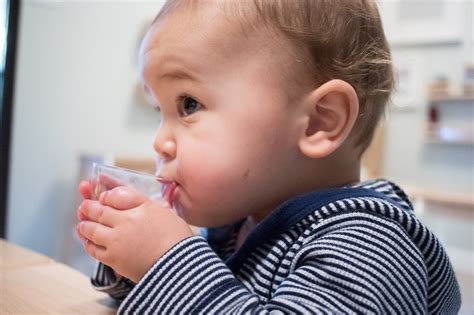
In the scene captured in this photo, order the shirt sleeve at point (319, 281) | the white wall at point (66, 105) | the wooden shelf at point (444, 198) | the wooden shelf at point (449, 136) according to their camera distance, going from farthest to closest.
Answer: the white wall at point (66, 105) → the wooden shelf at point (449, 136) → the wooden shelf at point (444, 198) → the shirt sleeve at point (319, 281)

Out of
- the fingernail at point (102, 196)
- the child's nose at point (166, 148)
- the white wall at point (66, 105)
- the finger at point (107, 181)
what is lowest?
the white wall at point (66, 105)

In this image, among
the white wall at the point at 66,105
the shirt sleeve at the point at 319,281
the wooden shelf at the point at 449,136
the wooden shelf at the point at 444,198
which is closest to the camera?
the shirt sleeve at the point at 319,281

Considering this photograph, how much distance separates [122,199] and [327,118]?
27cm

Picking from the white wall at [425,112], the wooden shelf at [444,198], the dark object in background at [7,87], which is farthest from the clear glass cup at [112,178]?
the white wall at [425,112]

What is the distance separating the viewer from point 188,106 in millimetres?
575

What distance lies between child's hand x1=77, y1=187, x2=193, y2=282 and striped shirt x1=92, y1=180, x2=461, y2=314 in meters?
0.02

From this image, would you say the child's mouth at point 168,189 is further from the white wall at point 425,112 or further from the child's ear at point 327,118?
the white wall at point 425,112

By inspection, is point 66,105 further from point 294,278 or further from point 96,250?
point 294,278

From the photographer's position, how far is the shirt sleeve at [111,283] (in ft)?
1.90

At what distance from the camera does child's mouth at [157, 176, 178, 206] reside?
59cm

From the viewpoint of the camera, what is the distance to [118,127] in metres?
2.91

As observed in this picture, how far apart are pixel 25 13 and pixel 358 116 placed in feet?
8.13

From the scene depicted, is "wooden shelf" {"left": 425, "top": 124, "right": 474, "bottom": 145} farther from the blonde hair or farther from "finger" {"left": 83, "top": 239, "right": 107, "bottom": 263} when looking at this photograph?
"finger" {"left": 83, "top": 239, "right": 107, "bottom": 263}

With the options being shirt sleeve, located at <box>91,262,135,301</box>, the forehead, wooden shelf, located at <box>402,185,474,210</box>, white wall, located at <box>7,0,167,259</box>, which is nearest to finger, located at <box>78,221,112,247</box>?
shirt sleeve, located at <box>91,262,135,301</box>
